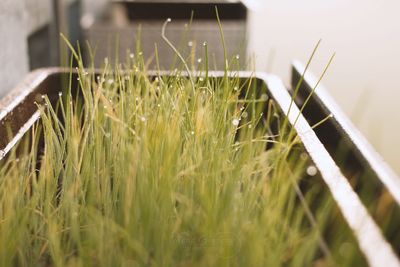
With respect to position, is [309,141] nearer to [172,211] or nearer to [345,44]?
[172,211]

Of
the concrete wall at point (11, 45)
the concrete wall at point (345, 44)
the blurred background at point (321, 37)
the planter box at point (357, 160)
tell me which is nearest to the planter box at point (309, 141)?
the planter box at point (357, 160)

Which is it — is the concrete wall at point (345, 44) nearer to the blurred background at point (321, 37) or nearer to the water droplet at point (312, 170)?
the blurred background at point (321, 37)

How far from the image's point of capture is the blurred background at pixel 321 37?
2652 millimetres

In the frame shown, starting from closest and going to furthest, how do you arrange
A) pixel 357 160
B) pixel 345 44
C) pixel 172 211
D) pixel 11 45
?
pixel 172 211 → pixel 357 160 → pixel 11 45 → pixel 345 44

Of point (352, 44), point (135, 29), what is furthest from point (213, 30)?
point (352, 44)

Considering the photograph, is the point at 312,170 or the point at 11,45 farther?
the point at 11,45

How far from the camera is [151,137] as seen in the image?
1.04m

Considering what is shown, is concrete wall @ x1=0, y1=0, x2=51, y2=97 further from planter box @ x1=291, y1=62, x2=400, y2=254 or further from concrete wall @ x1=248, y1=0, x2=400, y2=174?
concrete wall @ x1=248, y1=0, x2=400, y2=174

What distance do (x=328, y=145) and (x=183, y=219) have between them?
1.43 feet

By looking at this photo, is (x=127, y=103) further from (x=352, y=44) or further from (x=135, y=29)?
(x=352, y=44)

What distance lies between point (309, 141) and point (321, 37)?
368cm

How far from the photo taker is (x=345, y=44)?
460 centimetres

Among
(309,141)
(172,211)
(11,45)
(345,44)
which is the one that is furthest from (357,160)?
(345,44)

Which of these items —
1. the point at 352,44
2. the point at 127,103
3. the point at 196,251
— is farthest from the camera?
the point at 352,44
